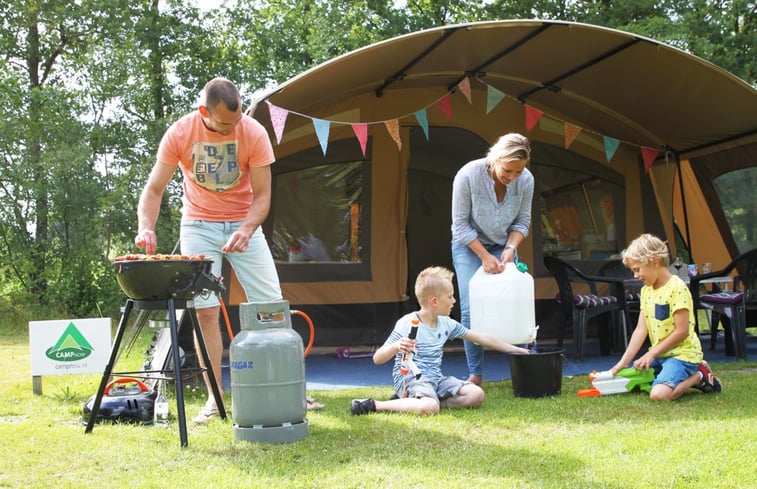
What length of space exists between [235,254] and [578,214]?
414 centimetres

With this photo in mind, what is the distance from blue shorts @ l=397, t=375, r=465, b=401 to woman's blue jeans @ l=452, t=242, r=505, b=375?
44 cm

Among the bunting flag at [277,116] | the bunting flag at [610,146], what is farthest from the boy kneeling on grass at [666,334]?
the bunting flag at [610,146]

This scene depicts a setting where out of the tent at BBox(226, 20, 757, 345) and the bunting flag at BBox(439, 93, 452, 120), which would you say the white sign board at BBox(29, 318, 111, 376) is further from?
the bunting flag at BBox(439, 93, 452, 120)

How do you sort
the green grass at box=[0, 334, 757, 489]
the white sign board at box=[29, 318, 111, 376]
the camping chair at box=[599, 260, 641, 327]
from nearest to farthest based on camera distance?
1. the green grass at box=[0, 334, 757, 489]
2. the white sign board at box=[29, 318, 111, 376]
3. the camping chair at box=[599, 260, 641, 327]

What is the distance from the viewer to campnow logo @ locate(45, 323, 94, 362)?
4.37m

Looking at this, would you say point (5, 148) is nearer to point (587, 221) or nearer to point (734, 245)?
point (587, 221)

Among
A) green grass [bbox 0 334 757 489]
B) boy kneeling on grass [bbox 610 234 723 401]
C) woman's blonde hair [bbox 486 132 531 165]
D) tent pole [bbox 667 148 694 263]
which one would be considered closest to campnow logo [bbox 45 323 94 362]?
green grass [bbox 0 334 757 489]

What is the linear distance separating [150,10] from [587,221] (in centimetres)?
899

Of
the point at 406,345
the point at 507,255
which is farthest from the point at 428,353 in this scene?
the point at 507,255

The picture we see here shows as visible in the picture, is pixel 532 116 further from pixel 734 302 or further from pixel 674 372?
pixel 674 372

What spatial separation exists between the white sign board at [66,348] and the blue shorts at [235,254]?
1.18 metres

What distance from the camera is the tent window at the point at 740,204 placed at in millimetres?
6535

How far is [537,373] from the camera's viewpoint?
388cm

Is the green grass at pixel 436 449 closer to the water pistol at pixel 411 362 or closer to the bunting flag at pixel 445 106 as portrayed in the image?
the water pistol at pixel 411 362
